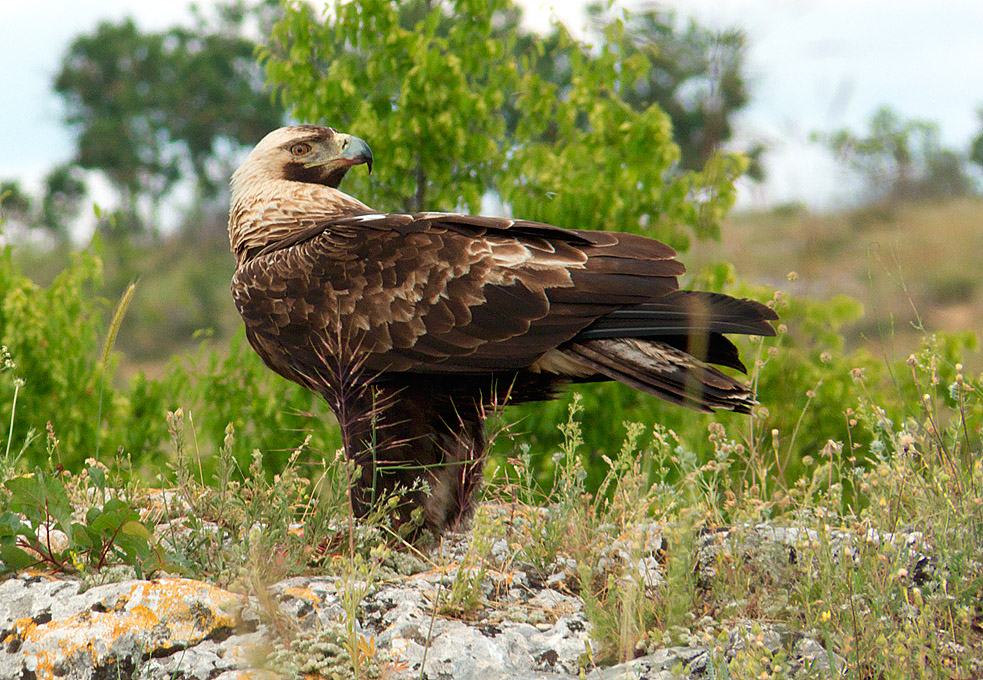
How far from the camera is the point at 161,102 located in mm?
30297

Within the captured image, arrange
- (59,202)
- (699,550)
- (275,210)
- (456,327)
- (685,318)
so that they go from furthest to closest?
(59,202) < (275,210) < (456,327) < (685,318) < (699,550)

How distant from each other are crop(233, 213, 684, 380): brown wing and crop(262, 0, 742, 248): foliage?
1.95 meters

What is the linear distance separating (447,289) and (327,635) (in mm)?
1479

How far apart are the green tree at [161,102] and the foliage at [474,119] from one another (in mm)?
24866

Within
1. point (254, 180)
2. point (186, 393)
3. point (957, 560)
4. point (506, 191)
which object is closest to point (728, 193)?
point (506, 191)

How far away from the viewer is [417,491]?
3879 mm

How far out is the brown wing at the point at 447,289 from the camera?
3580mm

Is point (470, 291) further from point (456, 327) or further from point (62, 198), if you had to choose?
point (62, 198)

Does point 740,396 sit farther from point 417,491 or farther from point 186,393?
point 186,393

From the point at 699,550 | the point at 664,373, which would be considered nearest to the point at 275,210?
the point at 664,373

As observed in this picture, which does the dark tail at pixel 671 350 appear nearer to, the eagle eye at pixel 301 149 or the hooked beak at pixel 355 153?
the hooked beak at pixel 355 153

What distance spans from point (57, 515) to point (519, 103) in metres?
3.92

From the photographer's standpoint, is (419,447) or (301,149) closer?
(419,447)

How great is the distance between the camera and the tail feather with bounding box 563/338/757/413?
136 inches
